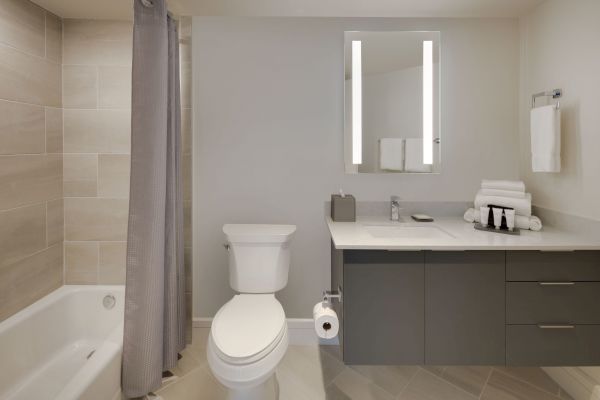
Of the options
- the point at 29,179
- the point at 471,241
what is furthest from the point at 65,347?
the point at 471,241

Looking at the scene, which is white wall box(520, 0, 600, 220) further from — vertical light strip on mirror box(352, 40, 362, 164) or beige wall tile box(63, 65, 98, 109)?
beige wall tile box(63, 65, 98, 109)

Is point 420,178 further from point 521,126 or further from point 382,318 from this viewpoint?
point 382,318

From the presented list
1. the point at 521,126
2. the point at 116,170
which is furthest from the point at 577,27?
the point at 116,170

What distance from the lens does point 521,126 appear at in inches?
101

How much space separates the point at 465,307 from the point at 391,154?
115 centimetres

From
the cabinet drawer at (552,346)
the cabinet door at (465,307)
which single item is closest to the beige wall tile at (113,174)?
the cabinet door at (465,307)

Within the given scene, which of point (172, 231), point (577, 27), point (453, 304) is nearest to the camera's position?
point (453, 304)

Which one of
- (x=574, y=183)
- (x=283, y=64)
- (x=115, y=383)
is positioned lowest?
(x=115, y=383)

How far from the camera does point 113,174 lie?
2609 millimetres

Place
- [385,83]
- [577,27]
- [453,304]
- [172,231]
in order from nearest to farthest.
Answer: [453,304]
[577,27]
[172,231]
[385,83]

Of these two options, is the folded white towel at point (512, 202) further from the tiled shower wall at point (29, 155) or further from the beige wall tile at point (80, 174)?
the tiled shower wall at point (29, 155)

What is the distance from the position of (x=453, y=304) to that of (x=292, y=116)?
5.18 ft

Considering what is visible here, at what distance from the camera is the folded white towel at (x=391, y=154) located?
2.57 metres

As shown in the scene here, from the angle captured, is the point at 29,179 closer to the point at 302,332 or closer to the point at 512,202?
the point at 302,332
